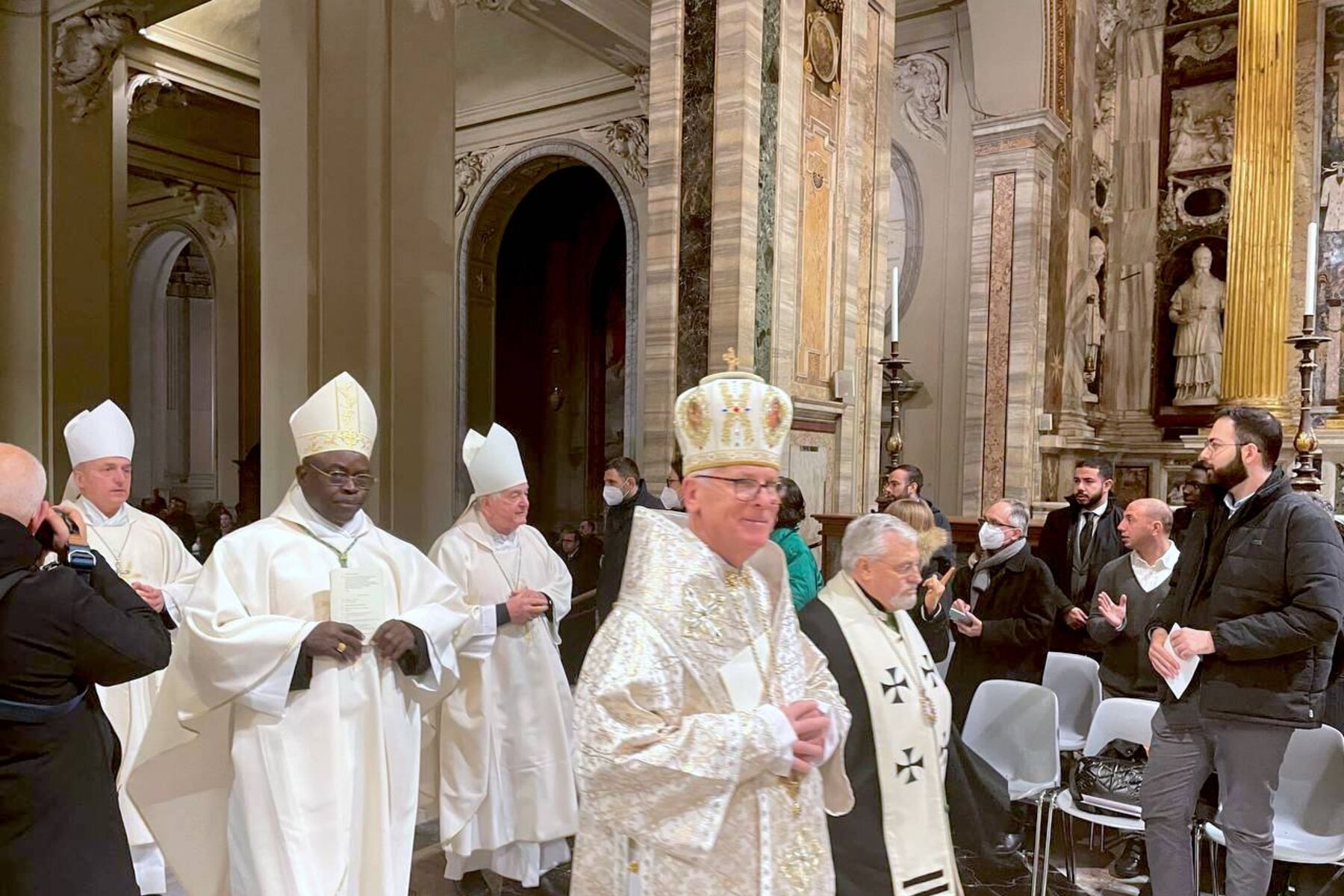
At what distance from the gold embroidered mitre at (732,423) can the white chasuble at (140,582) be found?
9.46ft

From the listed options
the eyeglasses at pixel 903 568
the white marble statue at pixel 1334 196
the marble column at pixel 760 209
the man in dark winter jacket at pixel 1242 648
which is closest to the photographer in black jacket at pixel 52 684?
the eyeglasses at pixel 903 568

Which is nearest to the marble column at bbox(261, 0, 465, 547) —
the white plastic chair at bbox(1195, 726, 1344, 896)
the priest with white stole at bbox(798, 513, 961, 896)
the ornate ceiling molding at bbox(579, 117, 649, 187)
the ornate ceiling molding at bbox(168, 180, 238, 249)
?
the priest with white stole at bbox(798, 513, 961, 896)

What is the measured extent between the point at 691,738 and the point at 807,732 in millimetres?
246

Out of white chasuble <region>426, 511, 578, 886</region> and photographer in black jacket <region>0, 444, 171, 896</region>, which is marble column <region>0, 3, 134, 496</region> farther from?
photographer in black jacket <region>0, 444, 171, 896</region>

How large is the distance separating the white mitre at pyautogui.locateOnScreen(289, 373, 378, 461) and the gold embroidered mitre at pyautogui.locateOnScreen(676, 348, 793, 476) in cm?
157

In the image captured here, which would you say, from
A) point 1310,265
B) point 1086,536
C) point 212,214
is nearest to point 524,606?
point 1086,536

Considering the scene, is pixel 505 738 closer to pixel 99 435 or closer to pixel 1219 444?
pixel 99 435

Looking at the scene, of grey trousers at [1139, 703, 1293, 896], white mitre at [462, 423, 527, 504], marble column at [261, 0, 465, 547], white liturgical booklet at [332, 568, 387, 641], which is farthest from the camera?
marble column at [261, 0, 465, 547]

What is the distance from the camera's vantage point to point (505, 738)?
427 centimetres

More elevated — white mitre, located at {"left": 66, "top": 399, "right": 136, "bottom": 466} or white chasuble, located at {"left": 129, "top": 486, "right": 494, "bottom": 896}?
white mitre, located at {"left": 66, "top": 399, "right": 136, "bottom": 466}

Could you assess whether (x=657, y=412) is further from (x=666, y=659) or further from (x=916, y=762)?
(x=666, y=659)

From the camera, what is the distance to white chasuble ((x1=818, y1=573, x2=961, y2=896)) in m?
2.75

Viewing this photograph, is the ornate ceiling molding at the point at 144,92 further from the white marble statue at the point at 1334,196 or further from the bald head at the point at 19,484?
the white marble statue at the point at 1334,196

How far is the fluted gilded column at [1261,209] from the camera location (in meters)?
10.0
